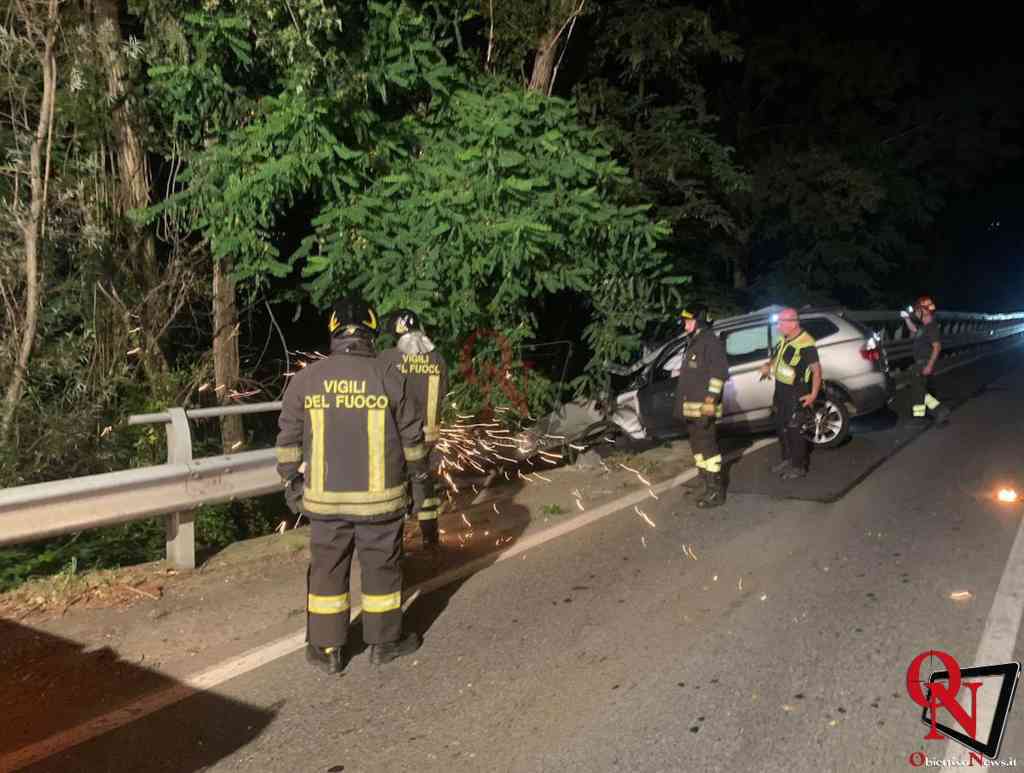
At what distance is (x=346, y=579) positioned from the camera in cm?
426

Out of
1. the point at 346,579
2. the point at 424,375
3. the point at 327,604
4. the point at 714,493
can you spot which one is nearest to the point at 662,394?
the point at 714,493

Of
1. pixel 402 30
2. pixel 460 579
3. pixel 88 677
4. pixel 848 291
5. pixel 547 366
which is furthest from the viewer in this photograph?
pixel 848 291

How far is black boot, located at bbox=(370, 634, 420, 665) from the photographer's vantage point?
14.1ft

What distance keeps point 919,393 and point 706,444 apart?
5457 millimetres

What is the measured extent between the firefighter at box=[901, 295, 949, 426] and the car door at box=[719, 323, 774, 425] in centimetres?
267

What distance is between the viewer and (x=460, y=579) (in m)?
5.60

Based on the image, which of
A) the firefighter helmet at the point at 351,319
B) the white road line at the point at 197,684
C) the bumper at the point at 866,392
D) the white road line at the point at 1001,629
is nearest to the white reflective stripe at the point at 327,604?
the white road line at the point at 197,684

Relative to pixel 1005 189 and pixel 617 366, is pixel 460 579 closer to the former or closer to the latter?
pixel 617 366

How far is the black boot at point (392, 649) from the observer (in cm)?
430

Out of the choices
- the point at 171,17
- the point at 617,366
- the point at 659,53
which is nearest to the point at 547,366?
the point at 617,366

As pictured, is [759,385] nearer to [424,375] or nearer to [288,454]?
[424,375]

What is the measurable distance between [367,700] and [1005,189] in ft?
218

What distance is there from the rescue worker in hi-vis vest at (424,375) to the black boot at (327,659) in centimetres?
180

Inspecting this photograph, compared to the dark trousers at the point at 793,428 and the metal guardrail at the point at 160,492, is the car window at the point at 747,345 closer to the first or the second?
the dark trousers at the point at 793,428
